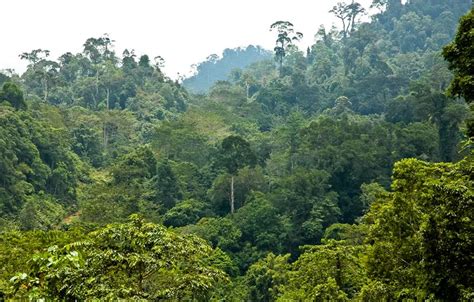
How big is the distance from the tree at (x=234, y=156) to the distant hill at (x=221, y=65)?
90.0 metres

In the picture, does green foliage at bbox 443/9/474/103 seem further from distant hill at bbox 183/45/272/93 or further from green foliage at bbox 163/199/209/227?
distant hill at bbox 183/45/272/93

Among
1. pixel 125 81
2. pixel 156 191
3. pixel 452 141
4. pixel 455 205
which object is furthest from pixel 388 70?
pixel 455 205

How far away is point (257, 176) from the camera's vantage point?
36.4 meters

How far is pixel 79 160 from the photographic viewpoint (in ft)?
142

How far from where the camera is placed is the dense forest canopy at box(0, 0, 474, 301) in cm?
920

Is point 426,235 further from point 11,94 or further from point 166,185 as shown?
point 11,94

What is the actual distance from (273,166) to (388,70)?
88.3 feet

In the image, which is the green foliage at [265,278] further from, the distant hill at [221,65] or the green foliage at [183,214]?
the distant hill at [221,65]

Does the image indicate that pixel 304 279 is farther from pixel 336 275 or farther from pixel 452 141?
pixel 452 141

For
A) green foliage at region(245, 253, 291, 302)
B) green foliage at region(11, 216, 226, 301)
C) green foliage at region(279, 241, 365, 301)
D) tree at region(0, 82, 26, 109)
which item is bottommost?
green foliage at region(245, 253, 291, 302)

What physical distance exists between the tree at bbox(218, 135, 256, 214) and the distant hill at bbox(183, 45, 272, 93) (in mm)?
89954

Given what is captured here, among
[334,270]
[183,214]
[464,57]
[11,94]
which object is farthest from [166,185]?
[464,57]

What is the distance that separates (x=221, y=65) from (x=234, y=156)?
348 ft

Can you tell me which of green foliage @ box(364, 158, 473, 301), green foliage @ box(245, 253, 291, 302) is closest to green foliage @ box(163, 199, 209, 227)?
green foliage @ box(245, 253, 291, 302)
